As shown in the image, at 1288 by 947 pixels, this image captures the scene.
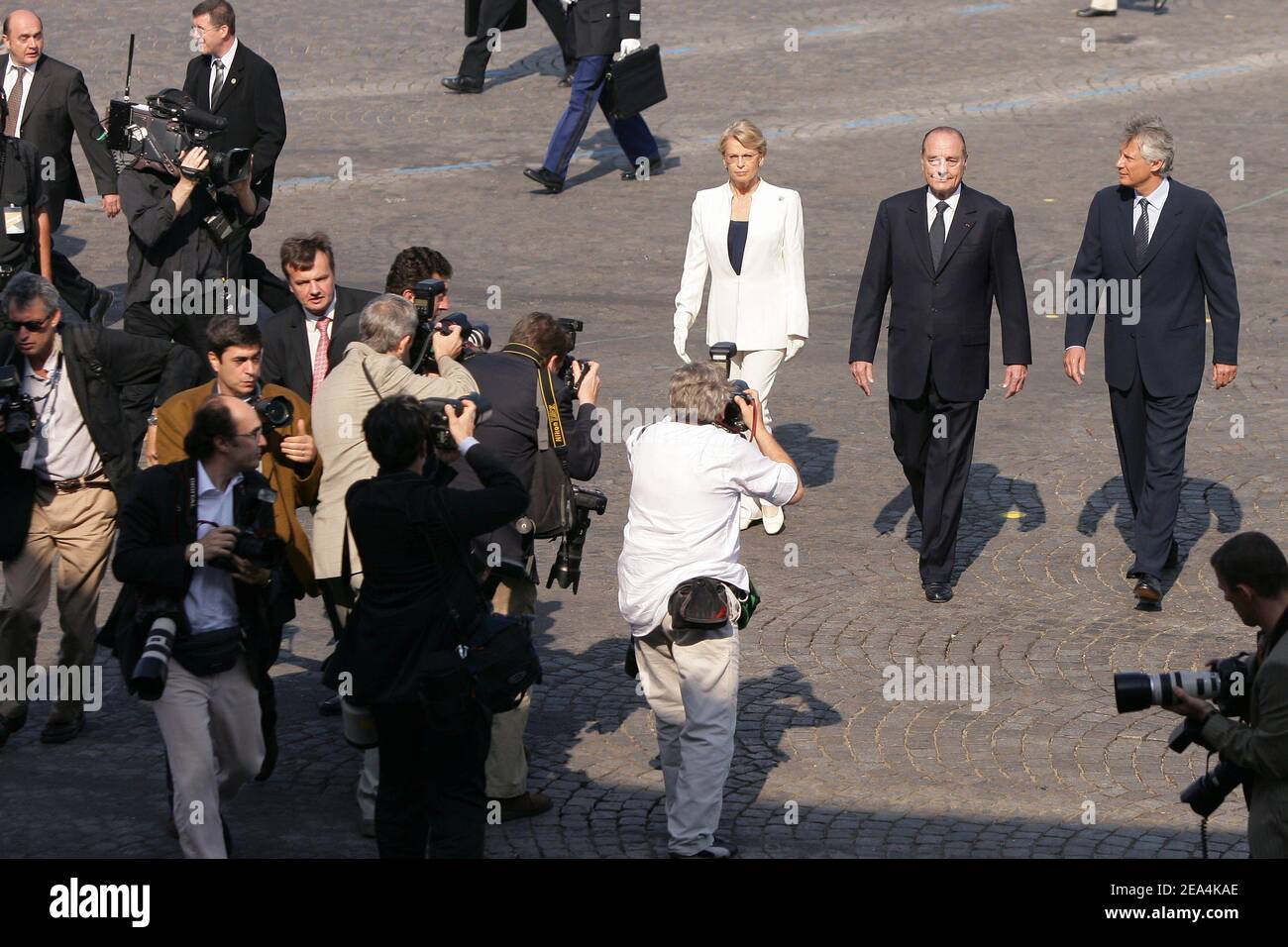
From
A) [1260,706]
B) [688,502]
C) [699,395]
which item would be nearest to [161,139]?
[699,395]

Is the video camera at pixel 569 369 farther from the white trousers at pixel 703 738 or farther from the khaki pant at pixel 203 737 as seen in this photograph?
the khaki pant at pixel 203 737

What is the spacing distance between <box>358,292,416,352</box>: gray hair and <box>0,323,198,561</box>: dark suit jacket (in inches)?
45.2

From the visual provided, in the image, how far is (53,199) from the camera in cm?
1216

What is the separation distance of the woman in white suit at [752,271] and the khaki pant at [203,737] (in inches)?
165

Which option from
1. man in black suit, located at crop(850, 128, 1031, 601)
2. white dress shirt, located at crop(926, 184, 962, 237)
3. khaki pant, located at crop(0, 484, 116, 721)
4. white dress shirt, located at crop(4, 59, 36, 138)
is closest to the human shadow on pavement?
man in black suit, located at crop(850, 128, 1031, 601)

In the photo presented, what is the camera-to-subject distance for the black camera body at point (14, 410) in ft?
23.6

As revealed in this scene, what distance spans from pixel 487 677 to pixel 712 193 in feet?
16.0

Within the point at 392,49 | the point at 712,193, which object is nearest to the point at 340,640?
the point at 712,193

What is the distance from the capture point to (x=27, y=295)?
7438 mm

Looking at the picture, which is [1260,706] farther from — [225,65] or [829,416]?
[225,65]

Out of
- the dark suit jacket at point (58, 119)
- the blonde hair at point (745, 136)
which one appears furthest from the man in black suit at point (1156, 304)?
the dark suit jacket at point (58, 119)

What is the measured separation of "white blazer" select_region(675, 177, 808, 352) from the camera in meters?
10.2

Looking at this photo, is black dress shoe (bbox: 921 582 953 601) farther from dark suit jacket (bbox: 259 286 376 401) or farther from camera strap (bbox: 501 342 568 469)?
dark suit jacket (bbox: 259 286 376 401)
